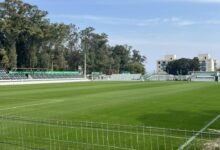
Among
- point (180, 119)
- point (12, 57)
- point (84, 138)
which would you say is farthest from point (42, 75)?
point (84, 138)

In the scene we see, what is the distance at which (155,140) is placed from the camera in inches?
405

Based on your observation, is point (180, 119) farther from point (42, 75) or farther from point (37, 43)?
point (37, 43)

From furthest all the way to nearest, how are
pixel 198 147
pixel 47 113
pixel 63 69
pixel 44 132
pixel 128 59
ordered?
pixel 128 59, pixel 63 69, pixel 47 113, pixel 44 132, pixel 198 147

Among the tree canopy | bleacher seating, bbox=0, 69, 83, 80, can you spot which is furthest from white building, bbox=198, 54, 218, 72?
bleacher seating, bbox=0, 69, 83, 80

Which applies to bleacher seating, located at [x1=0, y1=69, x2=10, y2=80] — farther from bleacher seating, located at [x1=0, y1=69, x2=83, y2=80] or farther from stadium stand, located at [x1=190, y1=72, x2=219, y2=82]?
stadium stand, located at [x1=190, y1=72, x2=219, y2=82]

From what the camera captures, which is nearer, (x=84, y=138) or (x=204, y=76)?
(x=84, y=138)

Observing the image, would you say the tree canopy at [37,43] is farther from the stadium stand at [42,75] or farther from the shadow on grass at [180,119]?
the shadow on grass at [180,119]

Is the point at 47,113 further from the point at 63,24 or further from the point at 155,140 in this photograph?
the point at 63,24

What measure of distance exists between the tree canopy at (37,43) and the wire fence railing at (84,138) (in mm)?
72604

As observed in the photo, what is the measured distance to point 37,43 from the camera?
95.4 metres

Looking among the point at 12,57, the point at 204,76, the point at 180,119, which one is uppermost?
the point at 12,57

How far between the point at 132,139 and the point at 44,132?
2667 mm

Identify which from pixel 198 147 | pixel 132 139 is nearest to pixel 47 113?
pixel 132 139

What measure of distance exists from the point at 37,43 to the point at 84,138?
3423 inches
